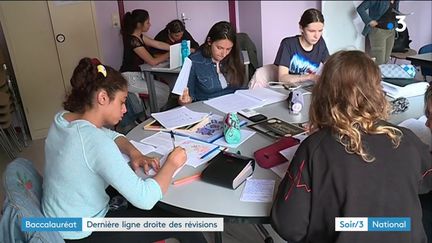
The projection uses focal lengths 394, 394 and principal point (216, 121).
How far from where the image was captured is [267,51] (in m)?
4.47

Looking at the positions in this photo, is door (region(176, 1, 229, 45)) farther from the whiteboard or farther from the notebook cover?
the notebook cover

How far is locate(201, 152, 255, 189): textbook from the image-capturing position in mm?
1294

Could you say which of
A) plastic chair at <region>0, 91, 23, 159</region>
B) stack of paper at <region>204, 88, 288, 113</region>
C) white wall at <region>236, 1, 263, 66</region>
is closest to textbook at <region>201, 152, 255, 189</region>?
stack of paper at <region>204, 88, 288, 113</region>

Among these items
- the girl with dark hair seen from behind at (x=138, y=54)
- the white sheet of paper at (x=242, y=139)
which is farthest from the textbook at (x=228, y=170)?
the girl with dark hair seen from behind at (x=138, y=54)

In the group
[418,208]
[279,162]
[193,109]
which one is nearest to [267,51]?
[193,109]

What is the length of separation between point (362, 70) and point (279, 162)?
466 millimetres

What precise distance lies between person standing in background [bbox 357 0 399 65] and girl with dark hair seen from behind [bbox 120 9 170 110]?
7.79ft

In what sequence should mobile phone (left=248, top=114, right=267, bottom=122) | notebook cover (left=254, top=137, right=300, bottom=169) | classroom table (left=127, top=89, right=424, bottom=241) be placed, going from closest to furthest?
classroom table (left=127, top=89, right=424, bottom=241) → notebook cover (left=254, top=137, right=300, bottom=169) → mobile phone (left=248, top=114, right=267, bottom=122)

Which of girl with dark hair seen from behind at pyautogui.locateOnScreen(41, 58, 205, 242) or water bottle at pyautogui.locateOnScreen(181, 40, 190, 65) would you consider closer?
girl with dark hair seen from behind at pyautogui.locateOnScreen(41, 58, 205, 242)

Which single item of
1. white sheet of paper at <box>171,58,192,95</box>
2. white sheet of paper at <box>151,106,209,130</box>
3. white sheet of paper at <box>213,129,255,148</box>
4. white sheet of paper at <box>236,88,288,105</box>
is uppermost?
white sheet of paper at <box>171,58,192,95</box>

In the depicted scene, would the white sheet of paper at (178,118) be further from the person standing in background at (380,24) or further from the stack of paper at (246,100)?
the person standing in background at (380,24)

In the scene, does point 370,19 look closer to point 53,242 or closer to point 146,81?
point 146,81

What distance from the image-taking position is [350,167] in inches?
41.3

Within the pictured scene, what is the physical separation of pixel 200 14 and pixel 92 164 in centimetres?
358
